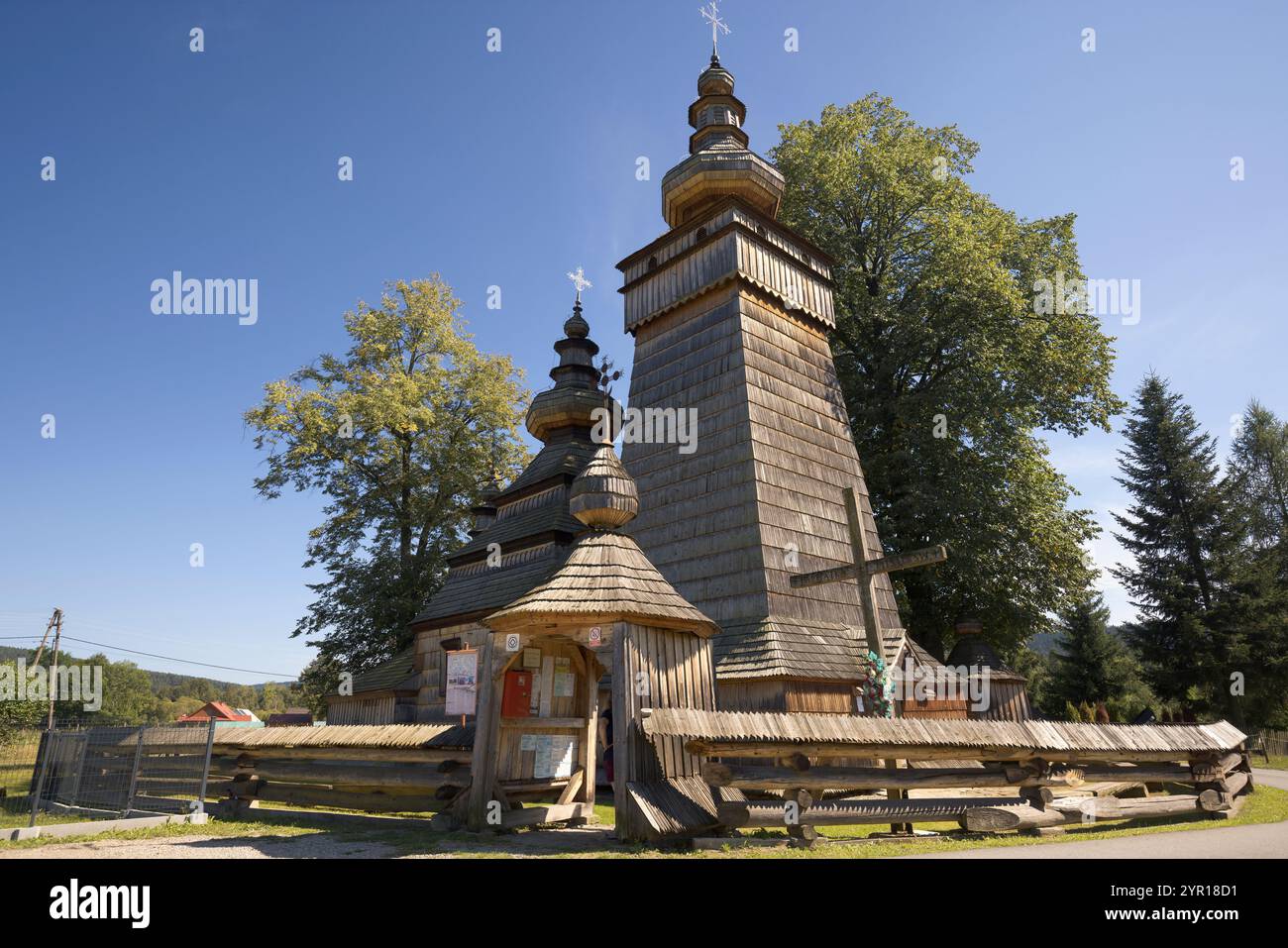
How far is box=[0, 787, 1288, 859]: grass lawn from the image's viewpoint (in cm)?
787

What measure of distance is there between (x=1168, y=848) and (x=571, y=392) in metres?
18.1

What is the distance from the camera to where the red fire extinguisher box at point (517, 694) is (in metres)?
11.4

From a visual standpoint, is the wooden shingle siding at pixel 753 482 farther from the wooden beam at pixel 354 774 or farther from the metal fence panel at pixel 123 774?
the metal fence panel at pixel 123 774

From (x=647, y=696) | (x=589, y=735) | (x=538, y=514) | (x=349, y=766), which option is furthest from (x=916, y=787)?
(x=538, y=514)

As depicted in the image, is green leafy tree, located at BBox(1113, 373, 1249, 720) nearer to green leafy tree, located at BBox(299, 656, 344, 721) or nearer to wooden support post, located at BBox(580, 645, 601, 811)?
wooden support post, located at BBox(580, 645, 601, 811)

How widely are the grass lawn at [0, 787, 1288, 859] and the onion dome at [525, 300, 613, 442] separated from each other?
41.0 feet

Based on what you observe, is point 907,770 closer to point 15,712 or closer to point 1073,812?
point 1073,812

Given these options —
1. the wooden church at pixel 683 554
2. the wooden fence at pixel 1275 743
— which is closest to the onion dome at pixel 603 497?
the wooden church at pixel 683 554

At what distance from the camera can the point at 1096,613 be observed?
126ft

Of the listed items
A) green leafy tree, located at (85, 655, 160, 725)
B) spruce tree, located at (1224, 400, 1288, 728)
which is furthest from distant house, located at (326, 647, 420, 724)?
green leafy tree, located at (85, 655, 160, 725)

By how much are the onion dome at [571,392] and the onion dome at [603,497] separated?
1036 centimetres
